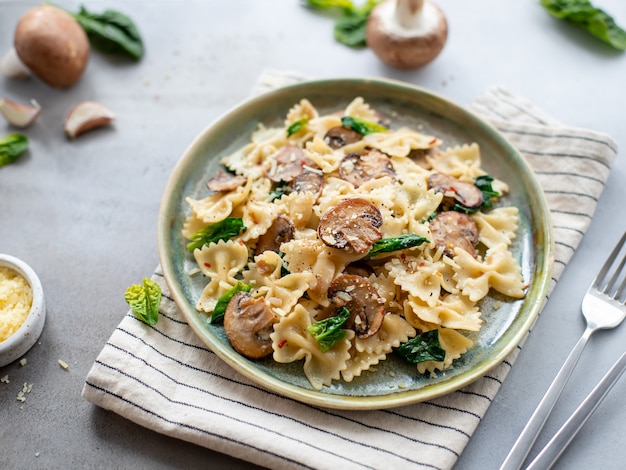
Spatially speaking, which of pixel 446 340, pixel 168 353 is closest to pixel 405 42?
pixel 446 340

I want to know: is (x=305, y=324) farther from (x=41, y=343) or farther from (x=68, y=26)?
(x=68, y=26)

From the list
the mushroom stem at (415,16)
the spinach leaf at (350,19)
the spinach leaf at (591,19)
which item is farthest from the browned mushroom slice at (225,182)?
the spinach leaf at (591,19)

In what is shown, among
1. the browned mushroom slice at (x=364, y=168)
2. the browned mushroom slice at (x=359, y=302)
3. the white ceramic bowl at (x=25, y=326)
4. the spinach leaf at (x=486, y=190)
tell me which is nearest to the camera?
the browned mushroom slice at (x=359, y=302)

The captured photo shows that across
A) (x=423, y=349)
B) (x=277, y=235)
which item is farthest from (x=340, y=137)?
(x=423, y=349)

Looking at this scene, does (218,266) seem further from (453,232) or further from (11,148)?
(11,148)

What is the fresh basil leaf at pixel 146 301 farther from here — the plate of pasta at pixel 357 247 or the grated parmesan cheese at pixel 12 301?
the grated parmesan cheese at pixel 12 301

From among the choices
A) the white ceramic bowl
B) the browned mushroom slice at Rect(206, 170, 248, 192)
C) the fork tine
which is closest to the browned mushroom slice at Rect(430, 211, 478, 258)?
the fork tine

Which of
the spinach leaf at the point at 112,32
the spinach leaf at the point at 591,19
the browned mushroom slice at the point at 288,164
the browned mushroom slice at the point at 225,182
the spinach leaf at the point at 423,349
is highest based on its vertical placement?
the spinach leaf at the point at 591,19
